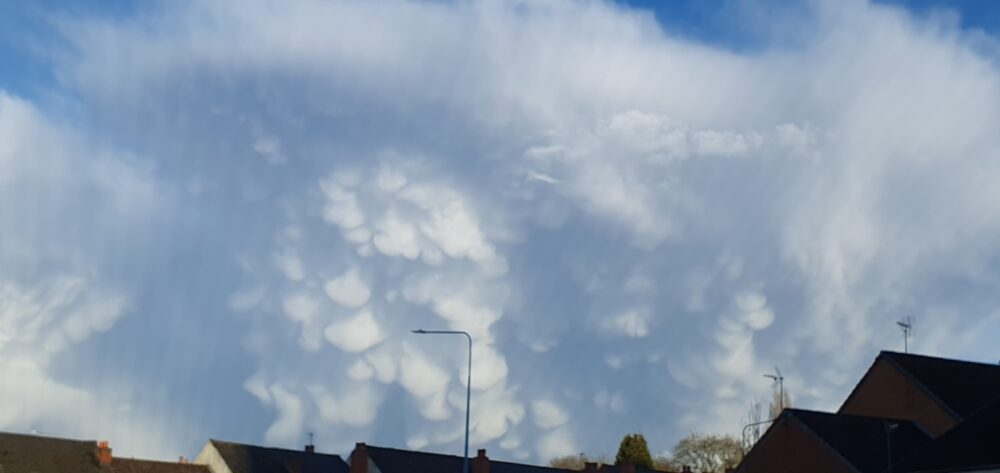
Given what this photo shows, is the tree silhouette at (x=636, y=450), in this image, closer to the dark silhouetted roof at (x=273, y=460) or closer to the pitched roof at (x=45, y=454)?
the dark silhouetted roof at (x=273, y=460)

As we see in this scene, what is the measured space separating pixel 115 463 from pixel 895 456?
6049 cm

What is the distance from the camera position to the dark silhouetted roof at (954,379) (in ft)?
223

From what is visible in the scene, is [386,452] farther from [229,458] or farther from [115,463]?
[115,463]

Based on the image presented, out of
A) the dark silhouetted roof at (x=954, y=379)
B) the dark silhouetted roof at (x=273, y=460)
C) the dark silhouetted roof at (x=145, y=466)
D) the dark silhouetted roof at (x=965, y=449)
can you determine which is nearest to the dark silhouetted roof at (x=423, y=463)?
the dark silhouetted roof at (x=273, y=460)

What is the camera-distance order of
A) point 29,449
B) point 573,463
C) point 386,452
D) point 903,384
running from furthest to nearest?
point 573,463 → point 386,452 → point 29,449 → point 903,384

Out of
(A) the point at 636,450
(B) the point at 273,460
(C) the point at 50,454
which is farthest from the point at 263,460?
(A) the point at 636,450

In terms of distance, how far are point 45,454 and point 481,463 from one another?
33.5 metres

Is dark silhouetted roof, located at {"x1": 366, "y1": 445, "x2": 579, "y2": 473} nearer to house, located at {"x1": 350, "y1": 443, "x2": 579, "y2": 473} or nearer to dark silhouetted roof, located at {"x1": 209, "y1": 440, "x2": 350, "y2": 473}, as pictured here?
house, located at {"x1": 350, "y1": 443, "x2": 579, "y2": 473}

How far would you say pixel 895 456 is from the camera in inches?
2501

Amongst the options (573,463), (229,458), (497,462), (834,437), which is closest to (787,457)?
(834,437)

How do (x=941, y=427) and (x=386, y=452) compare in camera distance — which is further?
(x=386, y=452)

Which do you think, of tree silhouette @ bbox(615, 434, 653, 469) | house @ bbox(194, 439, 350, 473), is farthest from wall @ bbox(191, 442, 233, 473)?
tree silhouette @ bbox(615, 434, 653, 469)

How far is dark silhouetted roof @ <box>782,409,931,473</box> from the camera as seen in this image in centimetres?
6238

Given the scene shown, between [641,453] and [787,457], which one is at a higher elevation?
[641,453]
